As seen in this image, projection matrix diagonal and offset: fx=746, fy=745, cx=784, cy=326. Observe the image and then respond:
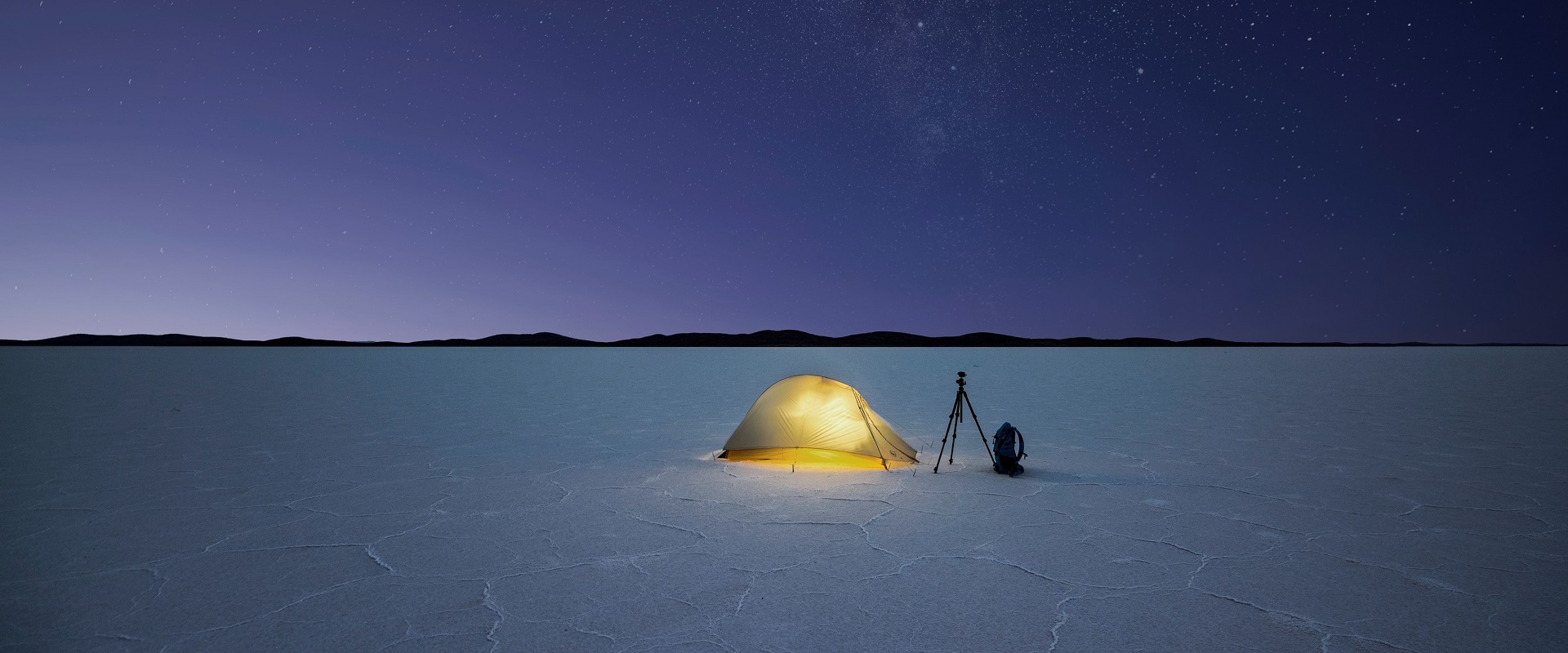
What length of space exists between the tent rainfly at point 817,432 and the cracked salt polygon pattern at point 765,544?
429mm

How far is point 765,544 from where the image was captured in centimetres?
533

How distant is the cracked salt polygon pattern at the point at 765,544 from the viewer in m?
3.79

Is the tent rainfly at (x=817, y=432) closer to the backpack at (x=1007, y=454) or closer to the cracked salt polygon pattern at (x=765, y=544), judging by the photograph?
the cracked salt polygon pattern at (x=765, y=544)

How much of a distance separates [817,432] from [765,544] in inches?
121

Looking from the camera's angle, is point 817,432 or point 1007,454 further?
point 817,432

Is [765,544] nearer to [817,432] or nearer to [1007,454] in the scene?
[817,432]

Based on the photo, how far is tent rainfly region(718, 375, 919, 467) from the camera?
327 inches

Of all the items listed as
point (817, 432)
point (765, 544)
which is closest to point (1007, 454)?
point (817, 432)

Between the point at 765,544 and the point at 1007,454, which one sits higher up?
the point at 1007,454

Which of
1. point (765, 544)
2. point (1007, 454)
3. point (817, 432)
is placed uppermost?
point (817, 432)

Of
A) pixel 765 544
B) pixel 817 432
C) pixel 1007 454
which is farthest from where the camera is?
pixel 817 432

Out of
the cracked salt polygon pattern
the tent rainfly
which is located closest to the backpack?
the cracked salt polygon pattern

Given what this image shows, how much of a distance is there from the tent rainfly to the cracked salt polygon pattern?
429 mm

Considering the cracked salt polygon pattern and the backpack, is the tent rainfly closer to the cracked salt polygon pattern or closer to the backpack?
the cracked salt polygon pattern
